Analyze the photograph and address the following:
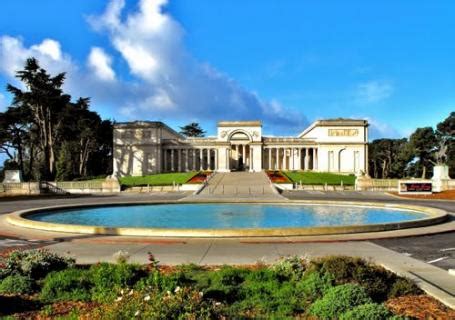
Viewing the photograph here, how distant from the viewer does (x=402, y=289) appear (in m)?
8.81

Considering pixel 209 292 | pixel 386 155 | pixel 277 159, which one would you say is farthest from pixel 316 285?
pixel 386 155

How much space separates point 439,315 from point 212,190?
52.0 meters

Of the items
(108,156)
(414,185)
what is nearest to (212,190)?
(414,185)

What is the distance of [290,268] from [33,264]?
5305 mm

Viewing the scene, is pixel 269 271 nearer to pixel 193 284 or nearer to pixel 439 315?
pixel 193 284

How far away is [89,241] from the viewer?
16.6 meters

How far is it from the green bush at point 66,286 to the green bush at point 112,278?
0.16 metres

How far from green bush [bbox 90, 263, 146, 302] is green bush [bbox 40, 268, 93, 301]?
155mm

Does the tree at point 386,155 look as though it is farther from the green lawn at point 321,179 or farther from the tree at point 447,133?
the green lawn at point 321,179

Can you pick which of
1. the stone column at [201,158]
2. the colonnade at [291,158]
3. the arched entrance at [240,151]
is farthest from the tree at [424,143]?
the stone column at [201,158]

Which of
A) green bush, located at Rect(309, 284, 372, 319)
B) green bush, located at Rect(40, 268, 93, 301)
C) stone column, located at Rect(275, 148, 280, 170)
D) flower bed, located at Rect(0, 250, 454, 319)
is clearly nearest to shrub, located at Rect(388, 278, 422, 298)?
flower bed, located at Rect(0, 250, 454, 319)

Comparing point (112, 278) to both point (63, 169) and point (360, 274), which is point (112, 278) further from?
point (63, 169)

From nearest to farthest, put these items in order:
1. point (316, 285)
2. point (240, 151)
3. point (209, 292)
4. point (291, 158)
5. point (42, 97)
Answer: point (209, 292)
point (316, 285)
point (42, 97)
point (291, 158)
point (240, 151)

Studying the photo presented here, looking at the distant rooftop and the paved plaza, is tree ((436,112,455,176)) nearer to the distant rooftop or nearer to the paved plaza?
the distant rooftop
